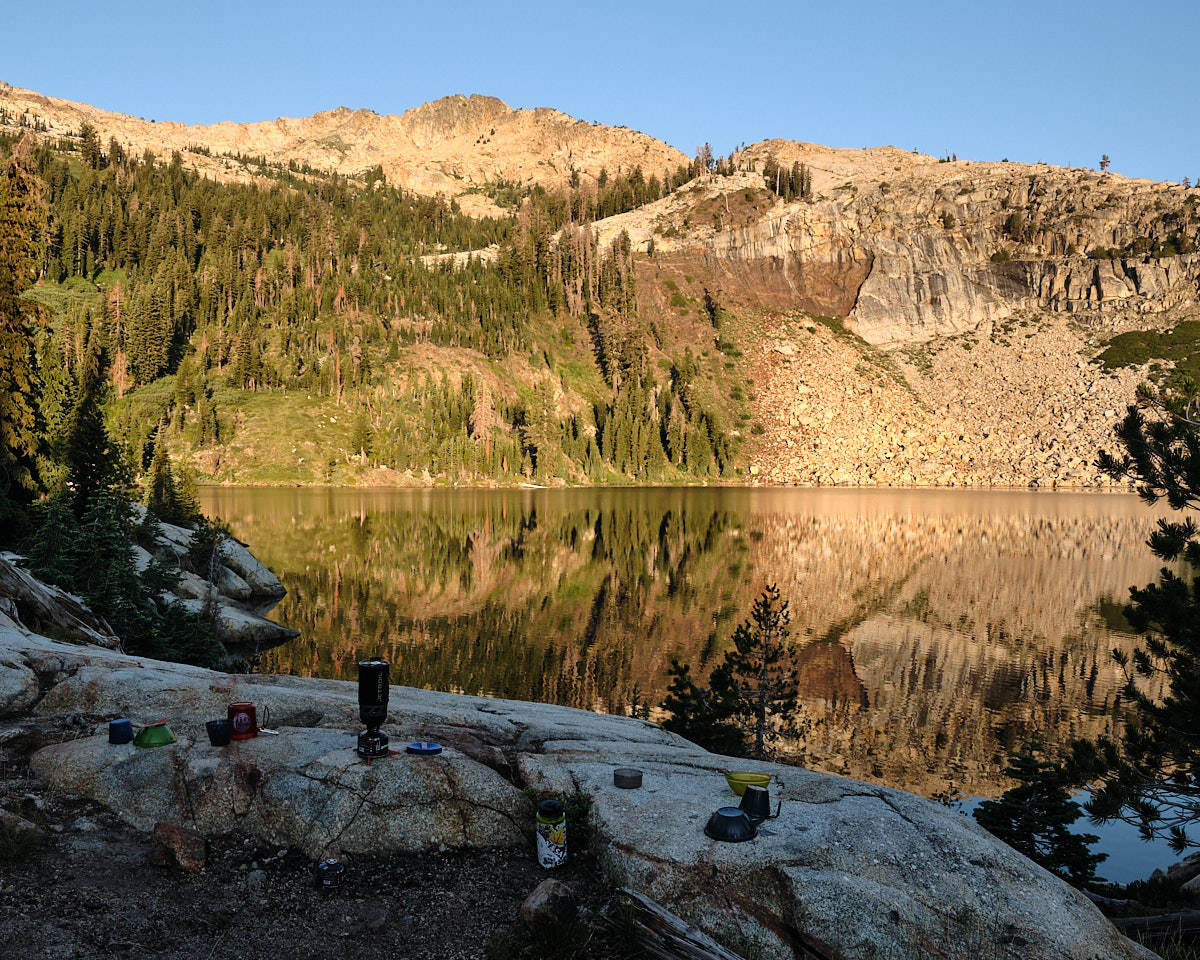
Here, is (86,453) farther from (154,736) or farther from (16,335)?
(154,736)

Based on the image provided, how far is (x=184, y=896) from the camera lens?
8156 mm

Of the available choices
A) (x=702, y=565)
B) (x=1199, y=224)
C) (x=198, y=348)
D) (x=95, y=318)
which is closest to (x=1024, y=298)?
(x=1199, y=224)

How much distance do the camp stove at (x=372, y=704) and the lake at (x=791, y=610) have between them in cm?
1659

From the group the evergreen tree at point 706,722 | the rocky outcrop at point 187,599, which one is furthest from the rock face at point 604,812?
the evergreen tree at point 706,722

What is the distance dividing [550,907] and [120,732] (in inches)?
278

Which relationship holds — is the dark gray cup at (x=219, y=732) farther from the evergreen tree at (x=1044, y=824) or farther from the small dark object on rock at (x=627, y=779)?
the evergreen tree at (x=1044, y=824)

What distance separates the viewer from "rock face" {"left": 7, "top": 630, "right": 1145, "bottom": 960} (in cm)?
768

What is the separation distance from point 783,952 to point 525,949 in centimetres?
266

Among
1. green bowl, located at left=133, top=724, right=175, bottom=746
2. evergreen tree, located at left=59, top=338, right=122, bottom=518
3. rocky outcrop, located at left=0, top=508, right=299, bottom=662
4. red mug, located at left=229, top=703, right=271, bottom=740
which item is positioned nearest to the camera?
green bowl, located at left=133, top=724, right=175, bottom=746

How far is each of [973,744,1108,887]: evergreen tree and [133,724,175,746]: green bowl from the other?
16.0 metres

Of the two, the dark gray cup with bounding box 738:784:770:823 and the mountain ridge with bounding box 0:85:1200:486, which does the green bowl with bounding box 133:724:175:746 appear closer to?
the dark gray cup with bounding box 738:784:770:823

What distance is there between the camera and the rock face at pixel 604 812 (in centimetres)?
768

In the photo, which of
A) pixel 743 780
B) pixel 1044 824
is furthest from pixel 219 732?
pixel 1044 824

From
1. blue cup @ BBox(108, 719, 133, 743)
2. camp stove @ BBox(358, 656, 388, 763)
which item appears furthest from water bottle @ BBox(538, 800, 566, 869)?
blue cup @ BBox(108, 719, 133, 743)
